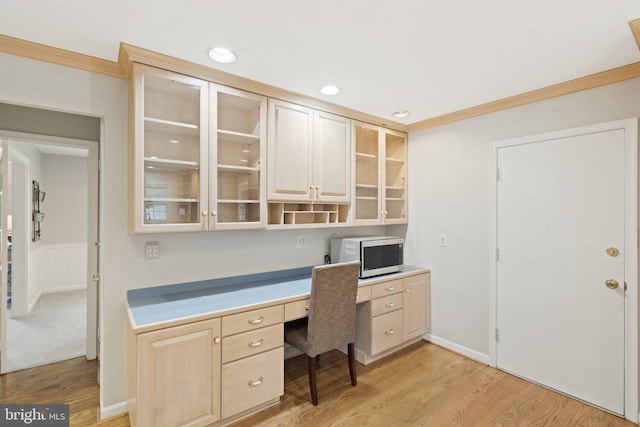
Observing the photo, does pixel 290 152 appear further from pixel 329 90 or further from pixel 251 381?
pixel 251 381

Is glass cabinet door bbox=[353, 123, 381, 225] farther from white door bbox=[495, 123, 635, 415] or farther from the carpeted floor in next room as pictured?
the carpeted floor in next room

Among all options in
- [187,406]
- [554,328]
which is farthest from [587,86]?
[187,406]

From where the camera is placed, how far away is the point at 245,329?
199cm

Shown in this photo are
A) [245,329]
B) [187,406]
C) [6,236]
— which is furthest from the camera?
[6,236]

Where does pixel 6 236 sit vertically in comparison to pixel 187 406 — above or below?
above

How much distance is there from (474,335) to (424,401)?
965 mm

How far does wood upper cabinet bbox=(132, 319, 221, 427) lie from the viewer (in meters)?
1.65

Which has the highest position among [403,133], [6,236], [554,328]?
[403,133]

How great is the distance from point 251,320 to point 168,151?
1277 millimetres

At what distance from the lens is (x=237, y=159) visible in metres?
2.33

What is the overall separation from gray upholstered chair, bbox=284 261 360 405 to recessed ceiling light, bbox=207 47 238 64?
1.51 m

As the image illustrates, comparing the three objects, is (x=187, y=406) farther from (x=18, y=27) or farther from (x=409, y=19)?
(x=409, y=19)

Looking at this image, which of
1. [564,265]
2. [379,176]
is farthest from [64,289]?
[564,265]

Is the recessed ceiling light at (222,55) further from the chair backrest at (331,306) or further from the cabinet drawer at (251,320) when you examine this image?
the cabinet drawer at (251,320)
